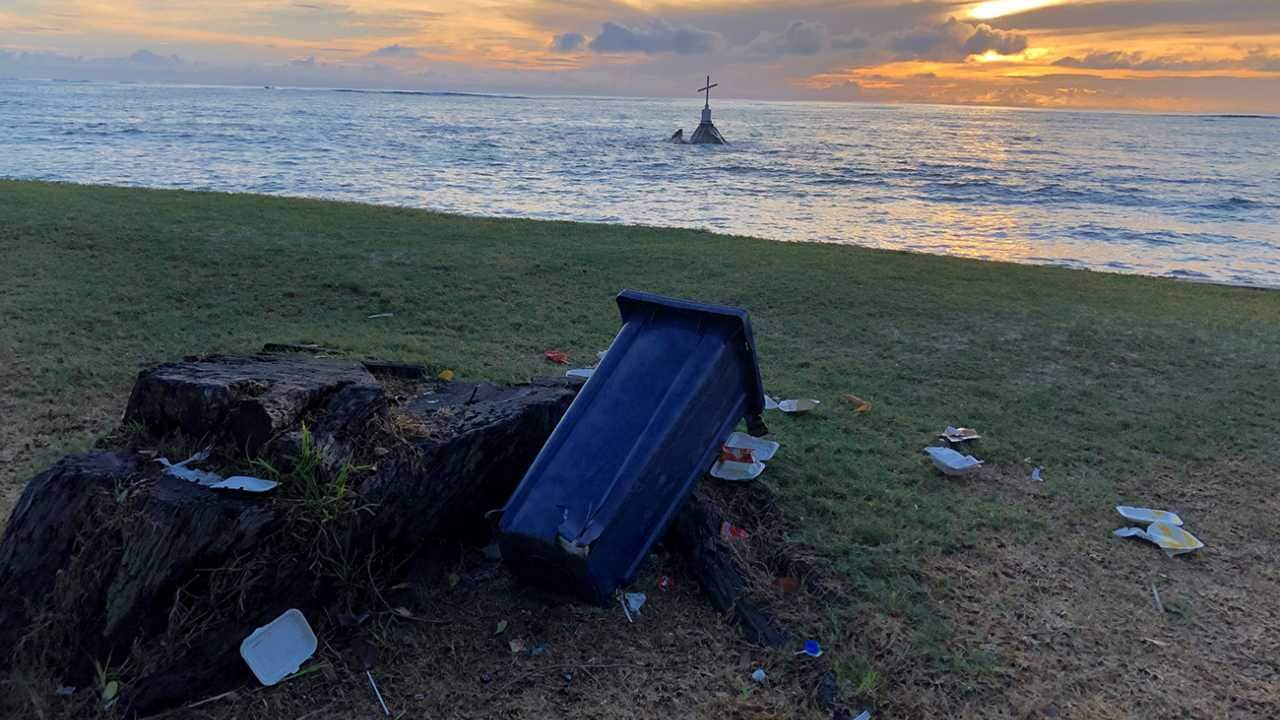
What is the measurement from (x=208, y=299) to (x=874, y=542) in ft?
17.9

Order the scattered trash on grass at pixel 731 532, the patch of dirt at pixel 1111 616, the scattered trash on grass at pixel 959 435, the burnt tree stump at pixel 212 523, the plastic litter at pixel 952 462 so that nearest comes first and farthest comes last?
1. the burnt tree stump at pixel 212 523
2. the patch of dirt at pixel 1111 616
3. the scattered trash on grass at pixel 731 532
4. the plastic litter at pixel 952 462
5. the scattered trash on grass at pixel 959 435

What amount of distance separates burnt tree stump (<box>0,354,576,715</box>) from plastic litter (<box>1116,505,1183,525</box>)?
9.24 feet

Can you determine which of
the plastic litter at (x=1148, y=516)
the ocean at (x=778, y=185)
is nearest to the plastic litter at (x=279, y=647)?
the plastic litter at (x=1148, y=516)

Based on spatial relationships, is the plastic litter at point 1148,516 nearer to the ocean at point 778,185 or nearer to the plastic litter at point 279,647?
the plastic litter at point 279,647

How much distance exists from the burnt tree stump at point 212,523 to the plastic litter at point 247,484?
0.03 metres

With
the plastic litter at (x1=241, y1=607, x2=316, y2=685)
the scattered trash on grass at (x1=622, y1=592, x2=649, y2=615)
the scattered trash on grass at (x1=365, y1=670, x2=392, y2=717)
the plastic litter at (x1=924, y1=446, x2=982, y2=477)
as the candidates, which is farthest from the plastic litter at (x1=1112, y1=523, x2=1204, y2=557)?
the plastic litter at (x1=241, y1=607, x2=316, y2=685)

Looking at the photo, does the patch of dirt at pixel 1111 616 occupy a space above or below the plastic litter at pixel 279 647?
below

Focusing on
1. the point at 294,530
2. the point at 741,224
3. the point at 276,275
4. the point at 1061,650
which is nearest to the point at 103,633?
the point at 294,530

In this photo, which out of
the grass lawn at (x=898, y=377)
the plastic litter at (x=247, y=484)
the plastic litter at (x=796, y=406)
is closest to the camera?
the plastic litter at (x=247, y=484)

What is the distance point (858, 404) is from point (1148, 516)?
1660 millimetres

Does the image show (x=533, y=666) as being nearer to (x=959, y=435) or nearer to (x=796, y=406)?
(x=796, y=406)

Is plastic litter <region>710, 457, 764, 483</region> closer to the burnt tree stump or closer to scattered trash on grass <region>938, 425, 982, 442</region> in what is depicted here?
the burnt tree stump

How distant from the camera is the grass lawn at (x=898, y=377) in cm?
282

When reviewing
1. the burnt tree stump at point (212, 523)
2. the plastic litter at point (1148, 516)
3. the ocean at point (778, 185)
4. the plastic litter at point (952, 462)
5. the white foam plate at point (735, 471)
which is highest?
the burnt tree stump at point (212, 523)
